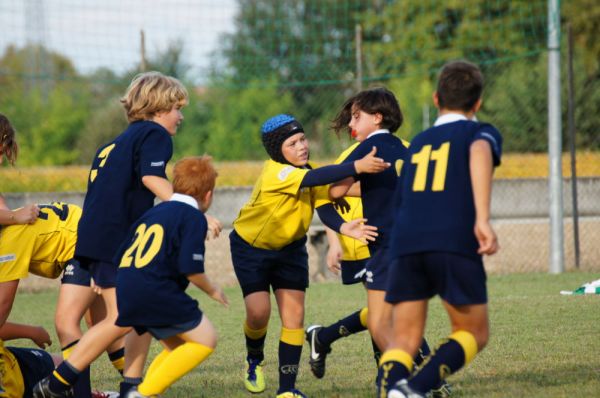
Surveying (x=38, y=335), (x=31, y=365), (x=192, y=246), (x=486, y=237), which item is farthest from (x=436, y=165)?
(x=38, y=335)

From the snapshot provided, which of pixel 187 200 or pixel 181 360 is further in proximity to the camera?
pixel 187 200

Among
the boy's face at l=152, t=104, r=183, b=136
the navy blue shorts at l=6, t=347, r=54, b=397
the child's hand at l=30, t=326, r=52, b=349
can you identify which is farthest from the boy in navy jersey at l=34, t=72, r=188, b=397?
the child's hand at l=30, t=326, r=52, b=349

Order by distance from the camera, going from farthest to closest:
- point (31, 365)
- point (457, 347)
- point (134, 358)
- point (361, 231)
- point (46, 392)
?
1. point (31, 365)
2. point (361, 231)
3. point (134, 358)
4. point (46, 392)
5. point (457, 347)

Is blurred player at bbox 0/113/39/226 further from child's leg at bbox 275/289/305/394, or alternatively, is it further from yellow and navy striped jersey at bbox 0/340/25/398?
child's leg at bbox 275/289/305/394

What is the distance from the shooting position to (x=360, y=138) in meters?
5.39

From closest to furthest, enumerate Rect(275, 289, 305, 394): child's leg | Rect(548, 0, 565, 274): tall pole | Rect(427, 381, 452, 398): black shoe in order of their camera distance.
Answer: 1. Rect(427, 381, 452, 398): black shoe
2. Rect(275, 289, 305, 394): child's leg
3. Rect(548, 0, 565, 274): tall pole

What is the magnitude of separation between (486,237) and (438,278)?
0.92 feet

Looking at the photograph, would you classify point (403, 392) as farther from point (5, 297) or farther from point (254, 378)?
point (5, 297)

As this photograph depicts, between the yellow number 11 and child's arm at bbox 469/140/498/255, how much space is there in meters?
0.13

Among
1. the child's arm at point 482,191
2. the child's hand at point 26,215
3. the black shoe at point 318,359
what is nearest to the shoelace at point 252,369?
the black shoe at point 318,359

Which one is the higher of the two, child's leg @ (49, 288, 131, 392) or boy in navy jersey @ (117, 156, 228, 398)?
boy in navy jersey @ (117, 156, 228, 398)

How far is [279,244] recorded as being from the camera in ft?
18.0

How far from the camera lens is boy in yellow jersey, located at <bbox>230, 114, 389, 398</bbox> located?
5422mm

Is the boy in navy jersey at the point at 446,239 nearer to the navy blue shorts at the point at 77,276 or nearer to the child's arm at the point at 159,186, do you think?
the child's arm at the point at 159,186
